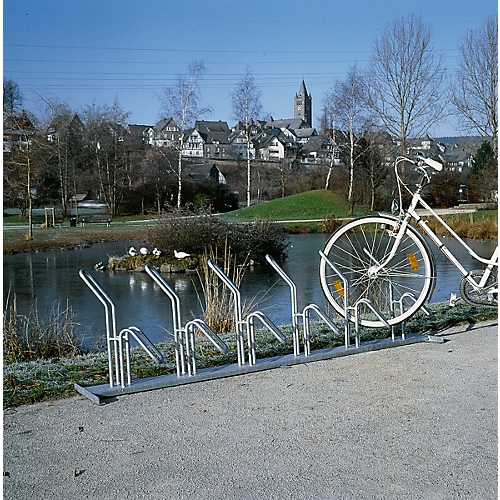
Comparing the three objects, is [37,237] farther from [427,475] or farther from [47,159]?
[427,475]

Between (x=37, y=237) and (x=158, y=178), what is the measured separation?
1455 cm

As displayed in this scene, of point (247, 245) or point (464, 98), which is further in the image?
point (464, 98)

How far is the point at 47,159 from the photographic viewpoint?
34688 millimetres

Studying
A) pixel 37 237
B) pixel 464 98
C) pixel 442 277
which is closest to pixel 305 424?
pixel 442 277

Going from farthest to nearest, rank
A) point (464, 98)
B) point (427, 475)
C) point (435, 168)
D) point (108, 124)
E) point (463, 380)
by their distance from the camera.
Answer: point (108, 124) < point (464, 98) < point (435, 168) < point (463, 380) < point (427, 475)

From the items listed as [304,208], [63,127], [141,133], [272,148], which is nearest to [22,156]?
[63,127]

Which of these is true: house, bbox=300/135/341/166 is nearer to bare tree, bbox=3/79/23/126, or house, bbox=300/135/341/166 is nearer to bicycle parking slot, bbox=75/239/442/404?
bare tree, bbox=3/79/23/126

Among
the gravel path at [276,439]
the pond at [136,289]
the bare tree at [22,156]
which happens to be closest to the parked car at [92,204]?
the bare tree at [22,156]

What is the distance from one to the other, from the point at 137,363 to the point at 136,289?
7.35m

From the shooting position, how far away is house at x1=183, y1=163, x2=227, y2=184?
1571 inches

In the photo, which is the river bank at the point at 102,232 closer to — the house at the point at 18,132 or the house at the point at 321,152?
the house at the point at 18,132

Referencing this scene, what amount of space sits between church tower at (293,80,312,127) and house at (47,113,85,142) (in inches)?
3982

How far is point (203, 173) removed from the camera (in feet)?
139

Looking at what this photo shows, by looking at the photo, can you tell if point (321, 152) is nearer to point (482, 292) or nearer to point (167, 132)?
point (167, 132)
